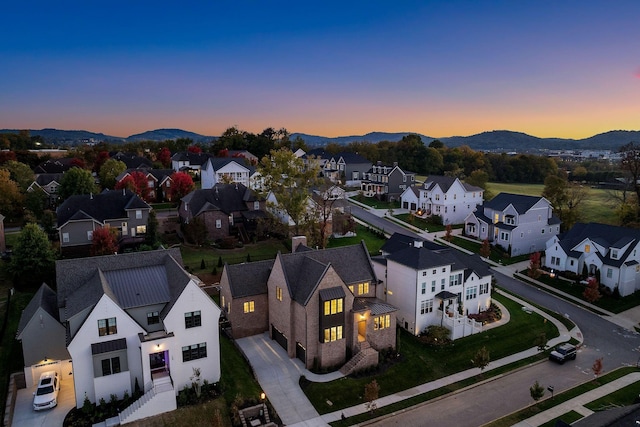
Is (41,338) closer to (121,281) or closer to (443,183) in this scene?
(121,281)

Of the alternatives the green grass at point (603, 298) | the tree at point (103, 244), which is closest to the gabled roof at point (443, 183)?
the green grass at point (603, 298)

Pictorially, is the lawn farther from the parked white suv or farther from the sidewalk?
the parked white suv

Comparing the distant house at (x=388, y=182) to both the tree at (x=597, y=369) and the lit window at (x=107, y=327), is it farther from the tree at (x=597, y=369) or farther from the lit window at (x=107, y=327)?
the lit window at (x=107, y=327)

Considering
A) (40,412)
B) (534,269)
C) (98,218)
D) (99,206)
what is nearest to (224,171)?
(99,206)

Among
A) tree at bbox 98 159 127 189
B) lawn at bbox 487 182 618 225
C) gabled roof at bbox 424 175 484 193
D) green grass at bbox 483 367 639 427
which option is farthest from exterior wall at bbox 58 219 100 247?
lawn at bbox 487 182 618 225

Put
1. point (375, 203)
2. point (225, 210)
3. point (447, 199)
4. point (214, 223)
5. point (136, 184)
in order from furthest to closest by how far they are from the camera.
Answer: point (375, 203) < point (447, 199) < point (136, 184) < point (225, 210) < point (214, 223)

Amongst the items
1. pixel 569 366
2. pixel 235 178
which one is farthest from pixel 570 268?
pixel 235 178

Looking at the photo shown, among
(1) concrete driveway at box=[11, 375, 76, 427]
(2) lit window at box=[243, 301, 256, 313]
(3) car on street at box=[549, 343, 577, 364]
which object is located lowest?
(3) car on street at box=[549, 343, 577, 364]
